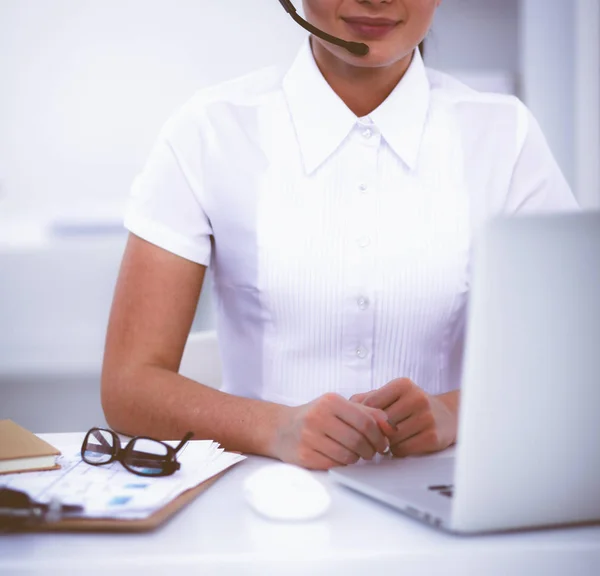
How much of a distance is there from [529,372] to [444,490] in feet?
0.66

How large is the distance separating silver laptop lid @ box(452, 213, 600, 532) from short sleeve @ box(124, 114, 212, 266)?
0.75 metres

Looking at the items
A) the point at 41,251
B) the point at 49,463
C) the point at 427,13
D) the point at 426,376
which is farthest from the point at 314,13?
the point at 41,251

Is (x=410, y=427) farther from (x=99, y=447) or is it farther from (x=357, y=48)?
(x=357, y=48)

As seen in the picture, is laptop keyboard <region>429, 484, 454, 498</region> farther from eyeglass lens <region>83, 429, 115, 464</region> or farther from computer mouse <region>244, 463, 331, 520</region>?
eyeglass lens <region>83, 429, 115, 464</region>

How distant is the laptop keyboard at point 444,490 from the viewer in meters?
0.76

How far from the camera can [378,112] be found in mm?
1351

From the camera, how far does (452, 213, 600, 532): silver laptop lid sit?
0.60 m

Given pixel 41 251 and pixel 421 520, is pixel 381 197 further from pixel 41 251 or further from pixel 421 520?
pixel 41 251


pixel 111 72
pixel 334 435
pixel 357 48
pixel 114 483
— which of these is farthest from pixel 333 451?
pixel 111 72

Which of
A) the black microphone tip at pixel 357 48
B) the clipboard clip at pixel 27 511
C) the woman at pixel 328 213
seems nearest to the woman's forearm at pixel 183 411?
the woman at pixel 328 213

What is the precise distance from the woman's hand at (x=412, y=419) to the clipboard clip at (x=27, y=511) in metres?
0.41

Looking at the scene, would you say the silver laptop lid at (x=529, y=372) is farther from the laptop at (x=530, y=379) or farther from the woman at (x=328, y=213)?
the woman at (x=328, y=213)

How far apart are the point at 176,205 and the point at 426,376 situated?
48 cm

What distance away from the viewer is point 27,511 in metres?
0.69
